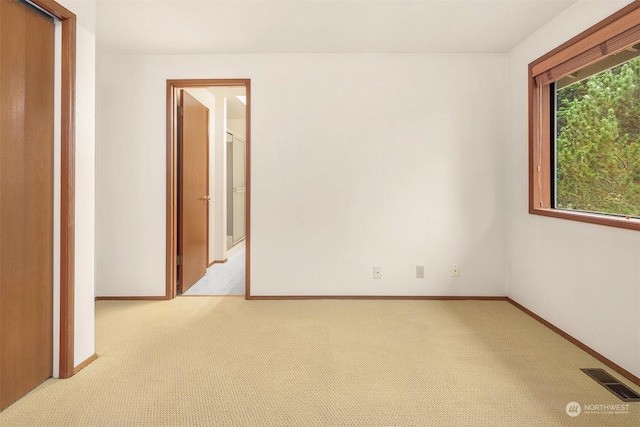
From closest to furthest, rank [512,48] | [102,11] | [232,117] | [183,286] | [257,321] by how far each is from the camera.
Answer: [102,11]
[257,321]
[512,48]
[183,286]
[232,117]

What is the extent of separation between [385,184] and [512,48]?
5.43 ft

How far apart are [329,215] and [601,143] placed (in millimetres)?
2141

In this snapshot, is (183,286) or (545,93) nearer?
(545,93)

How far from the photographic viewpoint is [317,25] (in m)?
2.97

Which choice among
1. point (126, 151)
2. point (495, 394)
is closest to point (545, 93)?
point (495, 394)

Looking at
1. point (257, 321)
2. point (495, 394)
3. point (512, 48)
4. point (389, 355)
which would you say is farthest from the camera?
point (512, 48)

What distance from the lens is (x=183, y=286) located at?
3.91 meters

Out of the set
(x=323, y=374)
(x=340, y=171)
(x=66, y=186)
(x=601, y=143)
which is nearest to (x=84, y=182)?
(x=66, y=186)

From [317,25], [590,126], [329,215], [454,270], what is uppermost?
[317,25]

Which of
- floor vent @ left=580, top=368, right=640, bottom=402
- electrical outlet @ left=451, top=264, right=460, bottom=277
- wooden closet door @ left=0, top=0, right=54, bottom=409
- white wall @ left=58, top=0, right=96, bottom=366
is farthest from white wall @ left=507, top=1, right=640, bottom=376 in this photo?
wooden closet door @ left=0, top=0, right=54, bottom=409

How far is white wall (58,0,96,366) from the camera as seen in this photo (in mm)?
2160

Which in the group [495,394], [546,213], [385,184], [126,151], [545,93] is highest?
[545,93]

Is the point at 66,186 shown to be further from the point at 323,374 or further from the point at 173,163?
the point at 323,374

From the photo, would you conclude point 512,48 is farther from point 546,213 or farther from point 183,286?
point 183,286
